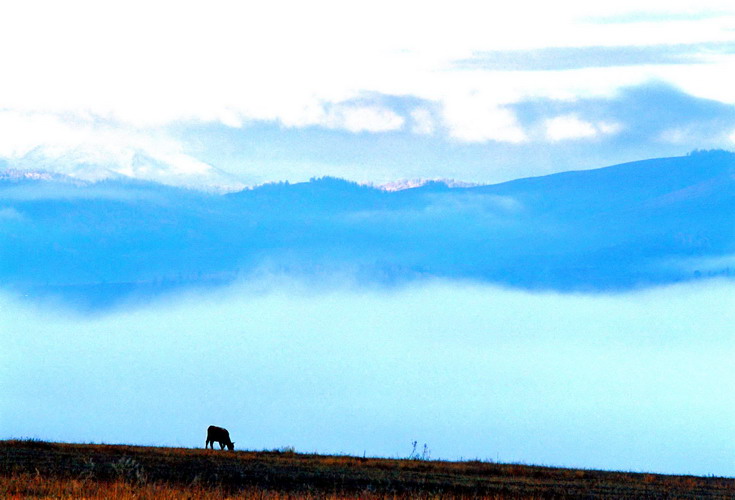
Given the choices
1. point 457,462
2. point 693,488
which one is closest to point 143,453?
point 457,462

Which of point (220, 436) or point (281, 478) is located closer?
point (281, 478)

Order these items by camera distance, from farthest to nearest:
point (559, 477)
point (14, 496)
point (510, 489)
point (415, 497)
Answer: point (559, 477) < point (510, 489) < point (415, 497) < point (14, 496)

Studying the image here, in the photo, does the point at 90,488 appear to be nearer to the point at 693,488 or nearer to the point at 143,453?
the point at 143,453

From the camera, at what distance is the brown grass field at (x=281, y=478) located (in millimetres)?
28297

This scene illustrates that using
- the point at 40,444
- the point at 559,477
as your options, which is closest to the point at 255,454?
the point at 40,444

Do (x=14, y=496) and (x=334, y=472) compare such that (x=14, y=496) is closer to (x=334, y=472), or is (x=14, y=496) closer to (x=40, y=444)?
(x=334, y=472)

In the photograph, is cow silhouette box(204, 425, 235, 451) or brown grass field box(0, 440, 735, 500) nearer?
brown grass field box(0, 440, 735, 500)

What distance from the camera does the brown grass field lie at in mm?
28297

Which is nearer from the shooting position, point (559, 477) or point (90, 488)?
point (90, 488)

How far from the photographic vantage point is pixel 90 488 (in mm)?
27203

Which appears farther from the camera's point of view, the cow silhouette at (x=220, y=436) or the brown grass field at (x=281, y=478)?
the cow silhouette at (x=220, y=436)

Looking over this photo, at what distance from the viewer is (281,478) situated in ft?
122

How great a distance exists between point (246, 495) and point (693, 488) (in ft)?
72.4

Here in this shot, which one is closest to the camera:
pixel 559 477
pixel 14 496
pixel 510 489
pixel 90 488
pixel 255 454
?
pixel 14 496
